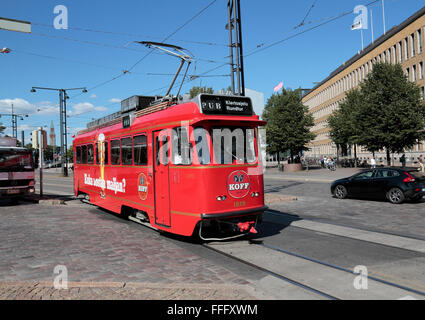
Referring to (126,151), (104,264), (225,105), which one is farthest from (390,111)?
(104,264)

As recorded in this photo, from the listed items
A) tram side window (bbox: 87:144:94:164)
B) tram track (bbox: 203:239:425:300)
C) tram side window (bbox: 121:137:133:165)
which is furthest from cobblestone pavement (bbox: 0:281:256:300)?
tram side window (bbox: 87:144:94:164)

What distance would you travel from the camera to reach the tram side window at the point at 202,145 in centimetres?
746

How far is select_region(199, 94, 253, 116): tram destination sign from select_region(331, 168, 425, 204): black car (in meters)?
8.75

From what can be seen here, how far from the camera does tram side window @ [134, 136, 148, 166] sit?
360 inches

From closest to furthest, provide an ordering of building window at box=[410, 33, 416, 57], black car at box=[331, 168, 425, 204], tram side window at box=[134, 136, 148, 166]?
tram side window at box=[134, 136, 148, 166] < black car at box=[331, 168, 425, 204] < building window at box=[410, 33, 416, 57]

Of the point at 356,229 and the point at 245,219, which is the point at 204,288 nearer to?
the point at 245,219

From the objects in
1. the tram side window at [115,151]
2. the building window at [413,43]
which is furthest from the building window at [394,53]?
the tram side window at [115,151]

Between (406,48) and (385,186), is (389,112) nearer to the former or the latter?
(385,186)

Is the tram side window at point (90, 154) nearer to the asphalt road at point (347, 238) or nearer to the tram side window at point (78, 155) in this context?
the tram side window at point (78, 155)

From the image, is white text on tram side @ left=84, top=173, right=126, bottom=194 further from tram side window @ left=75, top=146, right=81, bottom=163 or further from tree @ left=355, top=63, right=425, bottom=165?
tree @ left=355, top=63, right=425, bottom=165

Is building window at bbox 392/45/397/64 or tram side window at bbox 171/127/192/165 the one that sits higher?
building window at bbox 392/45/397/64

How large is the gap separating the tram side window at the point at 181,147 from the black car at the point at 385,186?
9.91 m

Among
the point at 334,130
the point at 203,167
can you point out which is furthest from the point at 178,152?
the point at 334,130

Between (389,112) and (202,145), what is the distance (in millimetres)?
27189
